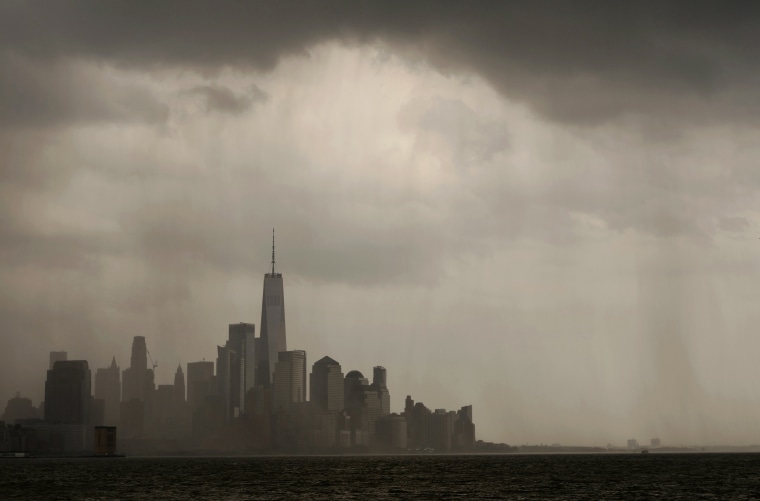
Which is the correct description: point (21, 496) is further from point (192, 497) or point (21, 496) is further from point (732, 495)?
point (732, 495)

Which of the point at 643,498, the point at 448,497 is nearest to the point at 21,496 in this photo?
the point at 448,497

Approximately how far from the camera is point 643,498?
180500mm

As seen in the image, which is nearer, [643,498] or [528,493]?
[643,498]

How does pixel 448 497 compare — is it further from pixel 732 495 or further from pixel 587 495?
pixel 732 495

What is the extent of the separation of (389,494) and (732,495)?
69.4 meters

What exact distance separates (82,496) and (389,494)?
207 ft

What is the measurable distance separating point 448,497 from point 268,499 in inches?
1382

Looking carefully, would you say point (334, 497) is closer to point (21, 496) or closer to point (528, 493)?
point (528, 493)

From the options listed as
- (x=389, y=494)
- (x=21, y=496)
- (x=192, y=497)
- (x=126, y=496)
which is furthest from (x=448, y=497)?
(x=21, y=496)

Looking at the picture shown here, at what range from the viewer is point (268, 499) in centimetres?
17388

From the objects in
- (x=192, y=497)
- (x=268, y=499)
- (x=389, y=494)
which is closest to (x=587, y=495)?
(x=389, y=494)

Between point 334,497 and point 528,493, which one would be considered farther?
point 528,493

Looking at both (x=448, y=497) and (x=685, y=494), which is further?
(x=685, y=494)

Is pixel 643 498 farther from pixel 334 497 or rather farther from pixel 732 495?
pixel 334 497
